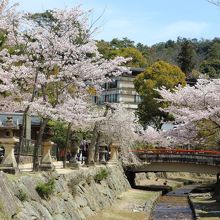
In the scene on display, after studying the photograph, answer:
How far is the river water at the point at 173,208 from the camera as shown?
27.7 m

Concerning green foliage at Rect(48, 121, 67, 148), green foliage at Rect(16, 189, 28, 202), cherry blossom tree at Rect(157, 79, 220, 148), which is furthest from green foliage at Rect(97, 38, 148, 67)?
green foliage at Rect(16, 189, 28, 202)

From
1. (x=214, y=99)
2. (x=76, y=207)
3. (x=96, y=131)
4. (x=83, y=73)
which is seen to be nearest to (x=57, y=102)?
(x=83, y=73)

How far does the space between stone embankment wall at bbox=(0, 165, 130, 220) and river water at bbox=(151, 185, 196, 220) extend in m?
3.04

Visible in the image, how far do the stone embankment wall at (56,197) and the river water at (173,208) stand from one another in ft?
9.97

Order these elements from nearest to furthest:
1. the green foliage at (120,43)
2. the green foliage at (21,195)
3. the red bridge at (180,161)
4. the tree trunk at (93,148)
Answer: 1. the green foliage at (21,195)
2. the tree trunk at (93,148)
3. the red bridge at (180,161)
4. the green foliage at (120,43)

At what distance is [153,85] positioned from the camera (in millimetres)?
58062

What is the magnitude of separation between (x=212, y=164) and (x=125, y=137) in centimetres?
767

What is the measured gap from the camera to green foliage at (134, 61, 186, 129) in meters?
57.9

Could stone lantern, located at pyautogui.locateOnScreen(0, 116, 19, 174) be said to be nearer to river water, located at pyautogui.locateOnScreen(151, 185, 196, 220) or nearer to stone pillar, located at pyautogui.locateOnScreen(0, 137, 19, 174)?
stone pillar, located at pyautogui.locateOnScreen(0, 137, 19, 174)

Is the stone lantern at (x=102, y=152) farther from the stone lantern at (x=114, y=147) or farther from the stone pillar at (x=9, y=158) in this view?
the stone pillar at (x=9, y=158)

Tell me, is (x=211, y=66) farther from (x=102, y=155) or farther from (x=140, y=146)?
(x=102, y=155)

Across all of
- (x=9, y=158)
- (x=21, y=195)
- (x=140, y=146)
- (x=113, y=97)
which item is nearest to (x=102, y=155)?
(x=140, y=146)

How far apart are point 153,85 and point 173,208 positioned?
27.7m

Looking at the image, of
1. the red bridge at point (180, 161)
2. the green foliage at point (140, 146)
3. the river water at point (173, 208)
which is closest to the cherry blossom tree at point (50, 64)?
the river water at point (173, 208)
